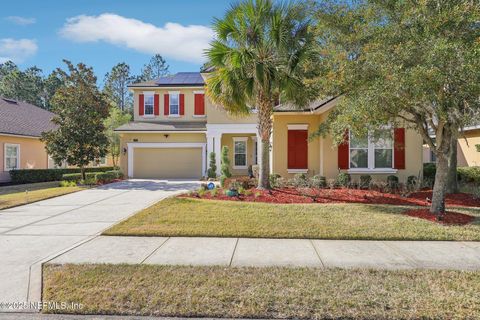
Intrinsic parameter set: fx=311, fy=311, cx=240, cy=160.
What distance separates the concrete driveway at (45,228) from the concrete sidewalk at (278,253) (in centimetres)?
54

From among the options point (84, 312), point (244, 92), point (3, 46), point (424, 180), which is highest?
point (3, 46)

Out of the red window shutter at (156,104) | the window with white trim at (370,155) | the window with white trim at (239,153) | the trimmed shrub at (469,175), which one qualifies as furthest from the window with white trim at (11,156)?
the trimmed shrub at (469,175)

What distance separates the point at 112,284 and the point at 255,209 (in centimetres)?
560

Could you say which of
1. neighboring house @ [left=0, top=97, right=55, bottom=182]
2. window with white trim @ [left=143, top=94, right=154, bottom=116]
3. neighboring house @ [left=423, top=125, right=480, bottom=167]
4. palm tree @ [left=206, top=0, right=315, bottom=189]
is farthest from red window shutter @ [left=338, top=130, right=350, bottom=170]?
neighboring house @ [left=0, top=97, right=55, bottom=182]

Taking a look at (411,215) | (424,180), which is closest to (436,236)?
(411,215)

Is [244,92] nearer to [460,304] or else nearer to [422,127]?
[422,127]

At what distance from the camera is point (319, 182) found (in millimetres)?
13516

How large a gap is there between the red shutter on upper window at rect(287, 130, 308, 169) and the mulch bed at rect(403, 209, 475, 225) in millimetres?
6304

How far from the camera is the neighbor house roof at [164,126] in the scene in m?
21.4

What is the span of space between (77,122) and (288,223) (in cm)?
1468

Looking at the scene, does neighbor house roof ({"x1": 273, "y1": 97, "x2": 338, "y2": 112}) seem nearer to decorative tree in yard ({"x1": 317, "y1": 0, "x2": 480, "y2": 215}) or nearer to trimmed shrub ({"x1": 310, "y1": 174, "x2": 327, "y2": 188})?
trimmed shrub ({"x1": 310, "y1": 174, "x2": 327, "y2": 188})

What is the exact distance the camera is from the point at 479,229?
23.9ft

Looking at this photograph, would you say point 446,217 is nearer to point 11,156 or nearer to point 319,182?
point 319,182

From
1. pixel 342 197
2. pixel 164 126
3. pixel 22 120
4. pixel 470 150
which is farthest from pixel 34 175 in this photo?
pixel 470 150
